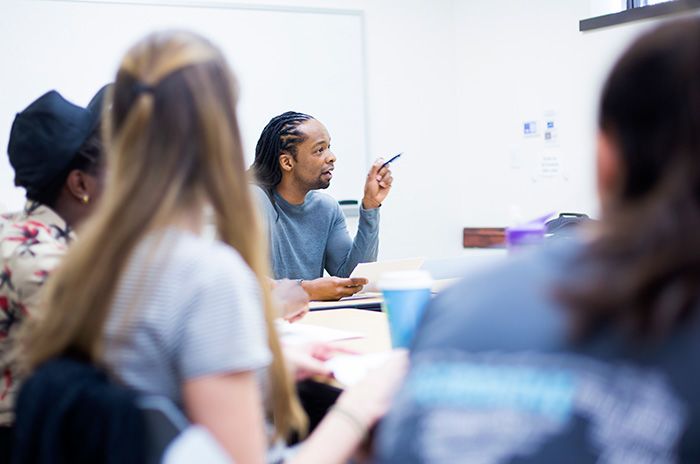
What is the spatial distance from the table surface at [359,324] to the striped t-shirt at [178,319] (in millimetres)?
733

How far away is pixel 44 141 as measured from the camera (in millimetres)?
1531

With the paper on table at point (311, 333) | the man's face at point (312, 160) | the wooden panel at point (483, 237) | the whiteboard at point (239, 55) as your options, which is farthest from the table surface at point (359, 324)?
the wooden panel at point (483, 237)

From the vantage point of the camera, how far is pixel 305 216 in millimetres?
3084

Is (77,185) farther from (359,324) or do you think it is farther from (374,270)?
(374,270)

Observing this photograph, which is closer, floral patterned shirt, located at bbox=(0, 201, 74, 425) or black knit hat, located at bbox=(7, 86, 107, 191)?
floral patterned shirt, located at bbox=(0, 201, 74, 425)

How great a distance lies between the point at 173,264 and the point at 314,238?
2108 millimetres

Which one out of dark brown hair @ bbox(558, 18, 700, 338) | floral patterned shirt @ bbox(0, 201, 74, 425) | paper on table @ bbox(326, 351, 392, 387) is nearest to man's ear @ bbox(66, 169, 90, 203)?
floral patterned shirt @ bbox(0, 201, 74, 425)

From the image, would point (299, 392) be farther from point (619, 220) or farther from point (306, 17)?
point (306, 17)

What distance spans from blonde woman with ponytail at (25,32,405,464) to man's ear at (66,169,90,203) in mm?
525

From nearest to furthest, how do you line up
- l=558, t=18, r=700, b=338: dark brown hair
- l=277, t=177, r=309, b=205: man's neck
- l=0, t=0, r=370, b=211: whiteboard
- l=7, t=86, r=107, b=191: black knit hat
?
l=558, t=18, r=700, b=338: dark brown hair < l=7, t=86, r=107, b=191: black knit hat < l=277, t=177, r=309, b=205: man's neck < l=0, t=0, r=370, b=211: whiteboard

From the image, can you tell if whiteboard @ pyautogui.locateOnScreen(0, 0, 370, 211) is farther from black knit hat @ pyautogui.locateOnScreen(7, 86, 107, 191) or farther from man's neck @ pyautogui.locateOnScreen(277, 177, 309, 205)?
black knit hat @ pyautogui.locateOnScreen(7, 86, 107, 191)

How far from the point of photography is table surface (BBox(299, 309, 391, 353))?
1.72 m

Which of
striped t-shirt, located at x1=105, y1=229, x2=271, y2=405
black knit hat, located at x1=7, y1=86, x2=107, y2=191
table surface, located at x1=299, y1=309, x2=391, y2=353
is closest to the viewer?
striped t-shirt, located at x1=105, y1=229, x2=271, y2=405

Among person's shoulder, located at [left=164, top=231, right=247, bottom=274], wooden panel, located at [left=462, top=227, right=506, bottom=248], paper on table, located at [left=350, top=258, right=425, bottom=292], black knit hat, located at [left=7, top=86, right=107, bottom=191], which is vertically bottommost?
wooden panel, located at [left=462, top=227, right=506, bottom=248]
